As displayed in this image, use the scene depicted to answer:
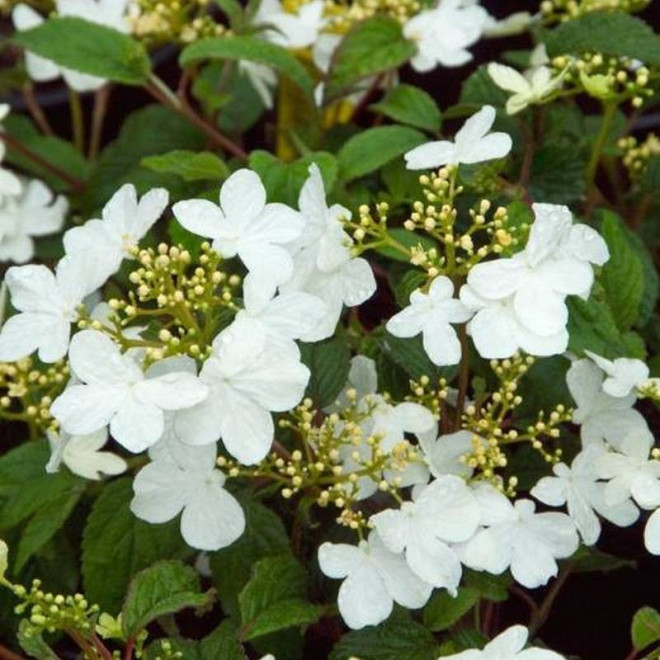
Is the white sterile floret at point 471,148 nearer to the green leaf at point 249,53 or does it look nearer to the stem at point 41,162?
the green leaf at point 249,53

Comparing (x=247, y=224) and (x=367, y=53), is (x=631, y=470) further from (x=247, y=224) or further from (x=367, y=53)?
(x=367, y=53)

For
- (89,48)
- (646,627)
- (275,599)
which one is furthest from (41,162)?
(646,627)

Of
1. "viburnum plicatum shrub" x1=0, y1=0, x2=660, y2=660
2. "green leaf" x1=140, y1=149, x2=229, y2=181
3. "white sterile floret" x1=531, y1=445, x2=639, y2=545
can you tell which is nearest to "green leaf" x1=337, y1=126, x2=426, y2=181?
"viburnum plicatum shrub" x1=0, y1=0, x2=660, y2=660

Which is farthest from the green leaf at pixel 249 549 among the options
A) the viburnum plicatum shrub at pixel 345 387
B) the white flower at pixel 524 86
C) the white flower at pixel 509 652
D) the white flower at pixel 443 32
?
the white flower at pixel 443 32

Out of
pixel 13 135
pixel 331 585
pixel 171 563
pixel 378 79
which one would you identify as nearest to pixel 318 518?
pixel 331 585

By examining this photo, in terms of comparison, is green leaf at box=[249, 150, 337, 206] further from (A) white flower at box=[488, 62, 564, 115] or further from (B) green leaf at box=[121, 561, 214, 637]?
(B) green leaf at box=[121, 561, 214, 637]
